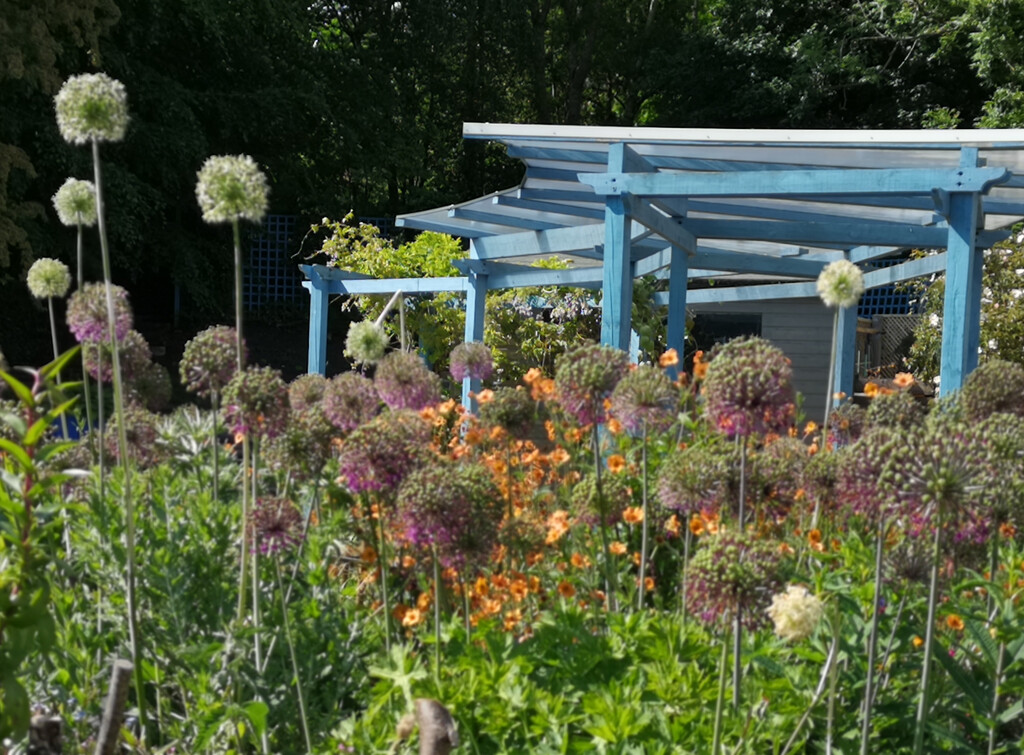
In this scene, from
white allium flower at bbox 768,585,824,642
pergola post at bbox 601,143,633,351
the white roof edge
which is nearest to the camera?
white allium flower at bbox 768,585,824,642

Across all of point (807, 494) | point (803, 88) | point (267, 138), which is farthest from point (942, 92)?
point (807, 494)

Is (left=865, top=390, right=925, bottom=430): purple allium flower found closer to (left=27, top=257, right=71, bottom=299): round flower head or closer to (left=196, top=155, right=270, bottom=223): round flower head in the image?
(left=196, top=155, right=270, bottom=223): round flower head

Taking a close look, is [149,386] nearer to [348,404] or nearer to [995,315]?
[348,404]

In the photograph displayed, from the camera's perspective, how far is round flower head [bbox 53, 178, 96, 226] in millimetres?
2291

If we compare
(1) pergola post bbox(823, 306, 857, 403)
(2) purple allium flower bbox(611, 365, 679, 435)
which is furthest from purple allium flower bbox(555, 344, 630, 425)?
(1) pergola post bbox(823, 306, 857, 403)

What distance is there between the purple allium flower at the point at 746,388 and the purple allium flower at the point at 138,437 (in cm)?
119

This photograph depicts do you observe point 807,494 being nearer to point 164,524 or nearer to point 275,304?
point 164,524

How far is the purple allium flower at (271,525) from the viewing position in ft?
6.04

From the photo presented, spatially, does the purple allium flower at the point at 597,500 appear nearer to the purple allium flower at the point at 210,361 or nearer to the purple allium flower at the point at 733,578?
the purple allium flower at the point at 733,578

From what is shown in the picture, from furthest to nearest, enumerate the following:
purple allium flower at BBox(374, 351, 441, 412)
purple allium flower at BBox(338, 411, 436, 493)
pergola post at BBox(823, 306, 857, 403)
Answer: pergola post at BBox(823, 306, 857, 403) → purple allium flower at BBox(374, 351, 441, 412) → purple allium flower at BBox(338, 411, 436, 493)

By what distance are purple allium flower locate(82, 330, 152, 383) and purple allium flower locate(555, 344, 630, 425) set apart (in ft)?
2.81

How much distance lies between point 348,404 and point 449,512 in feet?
1.64

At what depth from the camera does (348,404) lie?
2.11 m

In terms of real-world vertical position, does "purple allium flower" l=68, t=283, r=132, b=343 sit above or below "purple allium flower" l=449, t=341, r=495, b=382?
above
